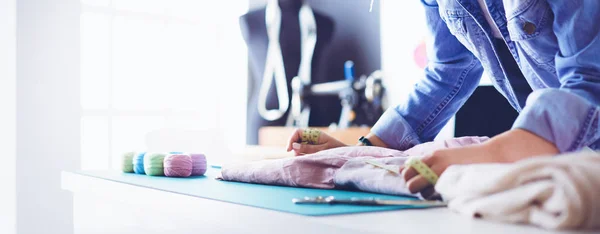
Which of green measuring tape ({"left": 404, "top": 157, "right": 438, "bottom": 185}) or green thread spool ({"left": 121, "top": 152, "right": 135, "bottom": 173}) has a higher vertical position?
green measuring tape ({"left": 404, "top": 157, "right": 438, "bottom": 185})

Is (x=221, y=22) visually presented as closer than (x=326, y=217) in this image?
No

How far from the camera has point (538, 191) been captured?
0.57 meters

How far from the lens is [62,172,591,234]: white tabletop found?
60 centimetres

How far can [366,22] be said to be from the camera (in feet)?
12.1

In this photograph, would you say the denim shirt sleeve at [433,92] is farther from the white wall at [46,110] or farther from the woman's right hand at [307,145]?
the white wall at [46,110]

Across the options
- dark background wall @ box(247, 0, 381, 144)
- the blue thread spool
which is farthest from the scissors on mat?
dark background wall @ box(247, 0, 381, 144)

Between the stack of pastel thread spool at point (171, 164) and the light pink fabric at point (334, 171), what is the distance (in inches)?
6.6

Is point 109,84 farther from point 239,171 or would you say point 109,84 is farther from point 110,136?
point 239,171

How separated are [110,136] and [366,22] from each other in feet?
5.68

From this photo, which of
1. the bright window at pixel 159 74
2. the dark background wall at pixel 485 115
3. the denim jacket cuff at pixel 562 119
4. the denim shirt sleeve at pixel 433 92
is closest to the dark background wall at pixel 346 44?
the bright window at pixel 159 74

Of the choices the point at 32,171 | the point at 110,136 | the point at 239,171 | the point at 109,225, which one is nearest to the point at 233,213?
the point at 239,171

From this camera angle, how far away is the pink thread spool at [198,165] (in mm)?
1315

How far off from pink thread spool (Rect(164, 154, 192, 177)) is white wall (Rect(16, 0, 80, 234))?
177 cm

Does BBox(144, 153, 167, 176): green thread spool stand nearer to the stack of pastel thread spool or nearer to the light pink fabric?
the stack of pastel thread spool
